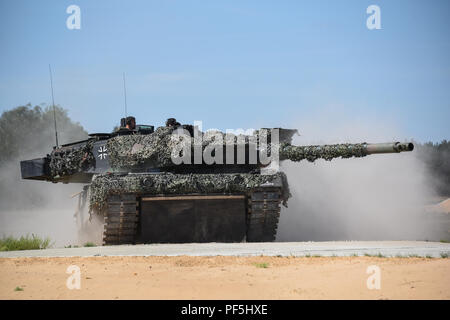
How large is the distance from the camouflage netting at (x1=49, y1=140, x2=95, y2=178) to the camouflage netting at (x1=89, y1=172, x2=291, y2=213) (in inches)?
72.1

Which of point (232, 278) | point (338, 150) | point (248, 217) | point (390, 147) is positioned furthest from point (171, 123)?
point (232, 278)

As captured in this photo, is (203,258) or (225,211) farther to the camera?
(225,211)

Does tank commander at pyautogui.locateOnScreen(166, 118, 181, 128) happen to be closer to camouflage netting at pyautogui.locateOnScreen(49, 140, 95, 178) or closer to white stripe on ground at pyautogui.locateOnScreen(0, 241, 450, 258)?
camouflage netting at pyautogui.locateOnScreen(49, 140, 95, 178)

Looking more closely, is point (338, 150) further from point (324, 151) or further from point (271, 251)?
point (271, 251)

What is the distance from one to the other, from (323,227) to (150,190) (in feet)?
21.0

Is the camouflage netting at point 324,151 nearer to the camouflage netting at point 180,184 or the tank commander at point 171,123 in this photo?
the camouflage netting at point 180,184

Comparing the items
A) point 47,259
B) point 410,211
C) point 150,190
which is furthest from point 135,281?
point 410,211

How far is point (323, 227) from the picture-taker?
62.2ft

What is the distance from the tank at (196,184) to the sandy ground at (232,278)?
12.6ft

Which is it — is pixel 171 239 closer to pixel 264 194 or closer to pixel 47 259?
pixel 264 194

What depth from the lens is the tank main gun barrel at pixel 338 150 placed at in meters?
13.8

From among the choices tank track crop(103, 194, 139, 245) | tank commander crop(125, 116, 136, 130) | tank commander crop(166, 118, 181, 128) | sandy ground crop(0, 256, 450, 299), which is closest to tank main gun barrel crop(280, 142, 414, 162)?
tank commander crop(166, 118, 181, 128)

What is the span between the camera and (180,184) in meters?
14.5

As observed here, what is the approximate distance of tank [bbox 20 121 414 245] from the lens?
47.5ft
